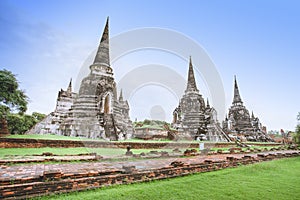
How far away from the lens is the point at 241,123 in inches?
1270

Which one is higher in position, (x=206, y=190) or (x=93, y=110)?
(x=93, y=110)

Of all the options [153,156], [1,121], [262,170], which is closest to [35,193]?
[153,156]

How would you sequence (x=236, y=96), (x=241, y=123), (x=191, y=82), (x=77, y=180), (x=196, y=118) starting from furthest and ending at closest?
(x=236, y=96)
(x=241, y=123)
(x=191, y=82)
(x=196, y=118)
(x=77, y=180)

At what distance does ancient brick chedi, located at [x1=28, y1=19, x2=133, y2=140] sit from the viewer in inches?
589

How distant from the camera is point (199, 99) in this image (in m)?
26.4

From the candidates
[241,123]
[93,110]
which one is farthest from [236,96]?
[93,110]

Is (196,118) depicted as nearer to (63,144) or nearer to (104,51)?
(104,51)

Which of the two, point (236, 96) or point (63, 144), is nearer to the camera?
A: point (63, 144)

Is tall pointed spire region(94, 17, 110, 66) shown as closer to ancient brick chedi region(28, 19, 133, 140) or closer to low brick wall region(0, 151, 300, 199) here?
ancient brick chedi region(28, 19, 133, 140)

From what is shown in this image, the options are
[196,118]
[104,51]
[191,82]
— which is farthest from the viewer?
[191,82]

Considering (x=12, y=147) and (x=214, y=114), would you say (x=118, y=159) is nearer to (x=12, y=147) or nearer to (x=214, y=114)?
(x=12, y=147)

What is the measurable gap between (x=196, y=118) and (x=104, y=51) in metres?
14.2

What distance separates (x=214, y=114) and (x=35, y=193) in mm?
23678

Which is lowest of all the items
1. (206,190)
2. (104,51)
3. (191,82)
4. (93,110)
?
(206,190)
